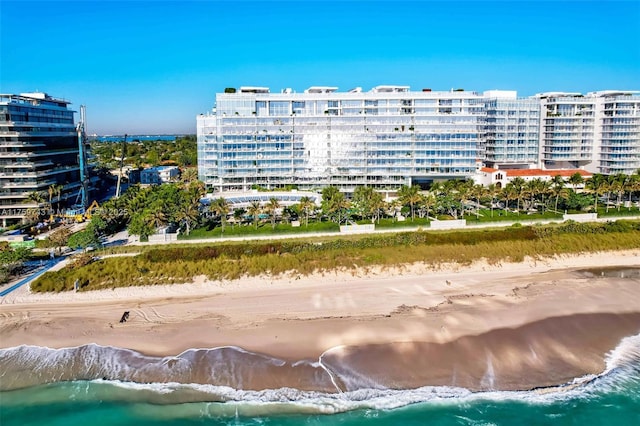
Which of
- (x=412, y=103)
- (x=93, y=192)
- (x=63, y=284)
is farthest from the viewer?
(x=93, y=192)

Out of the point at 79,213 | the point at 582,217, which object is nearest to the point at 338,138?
the point at 582,217

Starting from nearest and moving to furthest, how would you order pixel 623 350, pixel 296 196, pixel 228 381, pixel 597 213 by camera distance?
pixel 228 381 < pixel 623 350 < pixel 597 213 < pixel 296 196

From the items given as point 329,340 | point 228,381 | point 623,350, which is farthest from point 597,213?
point 228,381

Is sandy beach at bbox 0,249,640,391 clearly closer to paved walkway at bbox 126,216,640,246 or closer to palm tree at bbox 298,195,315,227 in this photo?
paved walkway at bbox 126,216,640,246

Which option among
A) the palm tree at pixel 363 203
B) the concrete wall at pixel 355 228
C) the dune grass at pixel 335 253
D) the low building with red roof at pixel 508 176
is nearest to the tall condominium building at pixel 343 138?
the low building with red roof at pixel 508 176

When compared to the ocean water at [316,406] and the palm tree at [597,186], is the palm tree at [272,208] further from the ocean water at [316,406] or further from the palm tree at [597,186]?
the palm tree at [597,186]

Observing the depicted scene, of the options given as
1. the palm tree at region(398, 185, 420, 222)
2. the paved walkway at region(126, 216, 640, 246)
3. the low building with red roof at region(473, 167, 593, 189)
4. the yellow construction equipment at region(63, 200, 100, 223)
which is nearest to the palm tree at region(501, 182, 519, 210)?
the paved walkway at region(126, 216, 640, 246)

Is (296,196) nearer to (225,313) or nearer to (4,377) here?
(225,313)

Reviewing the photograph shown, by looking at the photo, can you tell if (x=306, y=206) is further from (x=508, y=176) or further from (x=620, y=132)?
(x=620, y=132)
